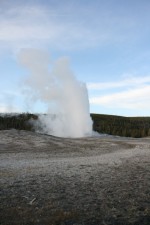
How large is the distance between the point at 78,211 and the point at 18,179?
668 centimetres

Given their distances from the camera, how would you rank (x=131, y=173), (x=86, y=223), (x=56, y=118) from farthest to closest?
(x=56, y=118), (x=131, y=173), (x=86, y=223)

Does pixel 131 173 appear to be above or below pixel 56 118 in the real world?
below

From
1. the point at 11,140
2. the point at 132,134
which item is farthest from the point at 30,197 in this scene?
the point at 132,134

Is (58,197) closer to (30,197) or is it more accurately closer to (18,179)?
(30,197)

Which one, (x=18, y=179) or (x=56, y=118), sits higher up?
(x=56, y=118)

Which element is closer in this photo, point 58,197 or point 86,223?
point 86,223

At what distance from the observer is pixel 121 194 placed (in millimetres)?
16016

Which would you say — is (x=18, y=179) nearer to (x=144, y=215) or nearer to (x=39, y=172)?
(x=39, y=172)

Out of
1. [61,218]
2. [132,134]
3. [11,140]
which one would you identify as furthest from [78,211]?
[132,134]

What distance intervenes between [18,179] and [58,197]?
4648mm

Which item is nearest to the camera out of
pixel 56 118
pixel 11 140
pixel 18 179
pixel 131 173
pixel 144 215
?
pixel 144 215

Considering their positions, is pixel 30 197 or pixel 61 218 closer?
pixel 61 218

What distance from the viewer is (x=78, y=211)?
13383 mm

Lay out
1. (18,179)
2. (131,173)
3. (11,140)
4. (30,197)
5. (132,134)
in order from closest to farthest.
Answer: (30,197) < (18,179) < (131,173) < (11,140) < (132,134)
